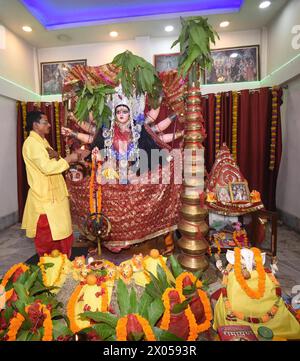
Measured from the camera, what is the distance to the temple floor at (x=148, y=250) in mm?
2279

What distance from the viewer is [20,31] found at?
4.12 metres

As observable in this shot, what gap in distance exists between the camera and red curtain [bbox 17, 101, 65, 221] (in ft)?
13.8

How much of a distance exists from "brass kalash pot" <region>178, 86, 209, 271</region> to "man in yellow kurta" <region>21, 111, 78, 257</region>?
3.84ft

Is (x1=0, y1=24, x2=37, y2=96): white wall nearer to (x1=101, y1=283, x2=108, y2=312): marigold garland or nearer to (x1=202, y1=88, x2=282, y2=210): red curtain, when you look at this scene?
(x1=202, y1=88, x2=282, y2=210): red curtain

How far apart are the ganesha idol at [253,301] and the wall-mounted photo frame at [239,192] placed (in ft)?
4.13

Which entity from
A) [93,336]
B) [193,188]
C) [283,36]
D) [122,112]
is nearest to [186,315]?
[93,336]

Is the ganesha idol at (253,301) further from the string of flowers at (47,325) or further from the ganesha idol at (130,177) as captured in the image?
the ganesha idol at (130,177)

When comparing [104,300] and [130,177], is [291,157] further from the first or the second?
[104,300]

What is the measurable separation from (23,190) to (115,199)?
244 cm

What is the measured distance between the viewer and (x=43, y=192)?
236cm

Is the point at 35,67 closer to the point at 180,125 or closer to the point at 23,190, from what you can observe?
the point at 23,190

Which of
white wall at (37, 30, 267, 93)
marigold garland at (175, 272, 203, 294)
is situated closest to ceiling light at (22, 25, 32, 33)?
white wall at (37, 30, 267, 93)

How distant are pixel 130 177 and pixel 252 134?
88.0 inches
